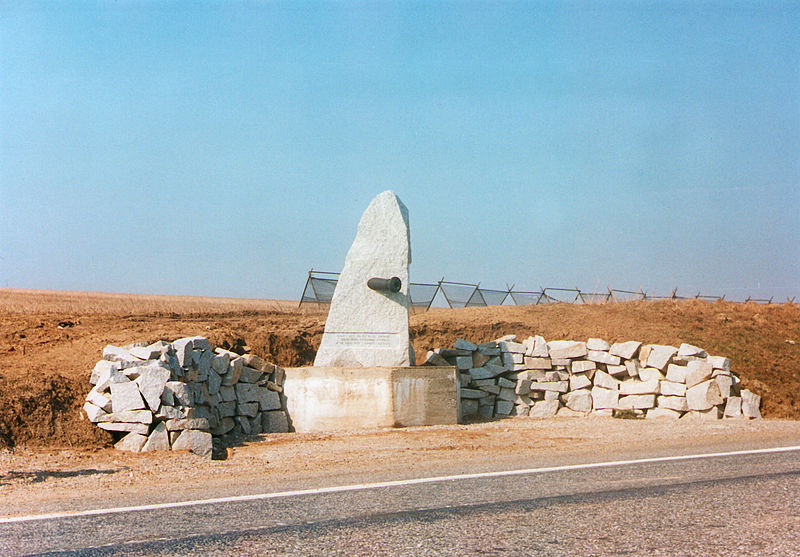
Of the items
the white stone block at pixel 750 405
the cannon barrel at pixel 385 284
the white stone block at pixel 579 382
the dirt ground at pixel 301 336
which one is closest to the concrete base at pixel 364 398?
the cannon barrel at pixel 385 284

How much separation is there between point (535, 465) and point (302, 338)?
9.28m

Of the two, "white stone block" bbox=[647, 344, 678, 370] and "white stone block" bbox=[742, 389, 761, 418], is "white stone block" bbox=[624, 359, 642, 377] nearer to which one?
"white stone block" bbox=[647, 344, 678, 370]

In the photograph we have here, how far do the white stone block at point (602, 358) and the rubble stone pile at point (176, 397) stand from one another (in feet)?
23.2

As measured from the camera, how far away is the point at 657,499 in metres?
6.30

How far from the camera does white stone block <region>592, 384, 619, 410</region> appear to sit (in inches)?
619

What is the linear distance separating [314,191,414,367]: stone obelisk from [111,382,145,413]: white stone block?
430 cm

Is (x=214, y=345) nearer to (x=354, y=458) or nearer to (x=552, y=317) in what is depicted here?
(x=354, y=458)

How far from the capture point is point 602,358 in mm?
15898

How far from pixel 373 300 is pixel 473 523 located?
900 centimetres

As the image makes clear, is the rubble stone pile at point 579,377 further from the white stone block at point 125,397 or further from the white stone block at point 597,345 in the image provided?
the white stone block at point 125,397

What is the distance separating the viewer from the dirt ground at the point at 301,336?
10.3m

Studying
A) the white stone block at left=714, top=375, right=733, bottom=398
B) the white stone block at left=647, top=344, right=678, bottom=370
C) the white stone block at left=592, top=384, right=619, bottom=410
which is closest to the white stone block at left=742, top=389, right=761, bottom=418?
the white stone block at left=714, top=375, right=733, bottom=398

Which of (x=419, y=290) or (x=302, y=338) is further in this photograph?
(x=419, y=290)

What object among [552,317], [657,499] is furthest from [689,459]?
[552,317]
